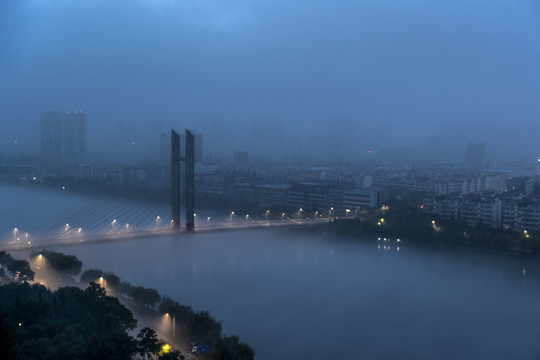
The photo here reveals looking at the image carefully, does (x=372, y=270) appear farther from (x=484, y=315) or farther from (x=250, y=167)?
(x=250, y=167)

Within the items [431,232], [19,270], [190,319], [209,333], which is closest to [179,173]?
[19,270]

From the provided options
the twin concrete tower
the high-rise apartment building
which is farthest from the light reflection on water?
the high-rise apartment building

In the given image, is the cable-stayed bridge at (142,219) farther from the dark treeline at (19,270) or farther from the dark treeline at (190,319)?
the dark treeline at (190,319)

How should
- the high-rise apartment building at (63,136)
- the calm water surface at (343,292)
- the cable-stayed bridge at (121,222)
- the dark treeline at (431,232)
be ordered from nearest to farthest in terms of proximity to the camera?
the calm water surface at (343,292)
the cable-stayed bridge at (121,222)
the dark treeline at (431,232)
the high-rise apartment building at (63,136)

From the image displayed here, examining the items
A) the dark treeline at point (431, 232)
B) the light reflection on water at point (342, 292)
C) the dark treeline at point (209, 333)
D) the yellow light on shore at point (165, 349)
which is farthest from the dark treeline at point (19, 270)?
the dark treeline at point (431, 232)

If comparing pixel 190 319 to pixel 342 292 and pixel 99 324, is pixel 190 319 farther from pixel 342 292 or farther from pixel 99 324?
pixel 342 292

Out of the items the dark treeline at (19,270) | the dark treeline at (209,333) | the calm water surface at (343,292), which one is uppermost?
the dark treeline at (19,270)

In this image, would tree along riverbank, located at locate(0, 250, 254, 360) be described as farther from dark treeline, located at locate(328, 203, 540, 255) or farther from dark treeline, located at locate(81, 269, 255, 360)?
dark treeline, located at locate(328, 203, 540, 255)
